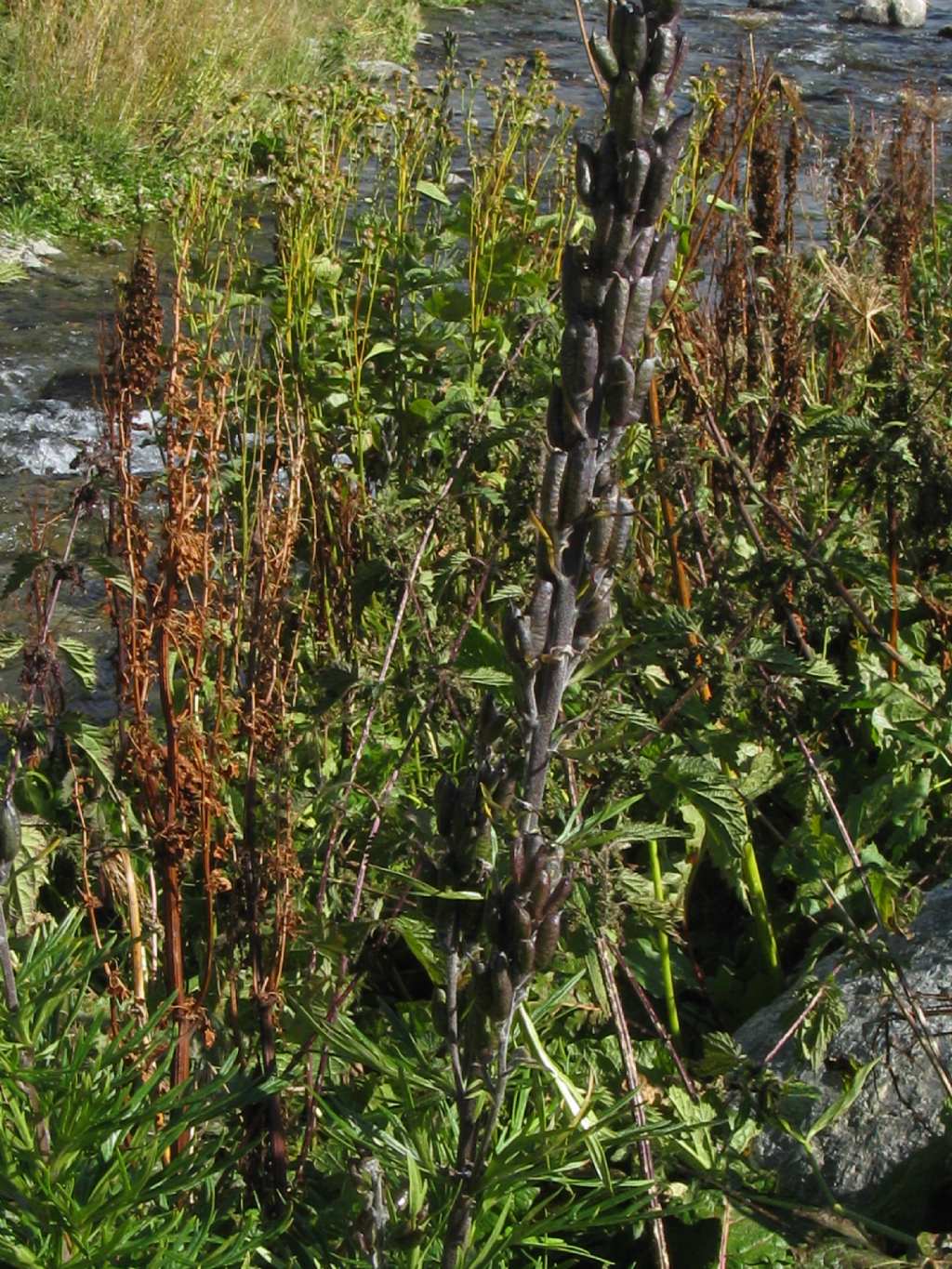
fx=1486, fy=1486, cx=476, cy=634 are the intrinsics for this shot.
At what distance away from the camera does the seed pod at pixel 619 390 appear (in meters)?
1.36

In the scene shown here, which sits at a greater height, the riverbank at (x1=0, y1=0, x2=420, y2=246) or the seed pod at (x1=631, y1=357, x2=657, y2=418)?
the seed pod at (x1=631, y1=357, x2=657, y2=418)

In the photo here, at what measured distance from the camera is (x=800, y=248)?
867cm

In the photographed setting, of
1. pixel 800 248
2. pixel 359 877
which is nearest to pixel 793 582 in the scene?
pixel 359 877

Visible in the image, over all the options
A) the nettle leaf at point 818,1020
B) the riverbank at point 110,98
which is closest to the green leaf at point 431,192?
the nettle leaf at point 818,1020

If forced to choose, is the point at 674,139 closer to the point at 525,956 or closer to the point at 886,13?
the point at 525,956

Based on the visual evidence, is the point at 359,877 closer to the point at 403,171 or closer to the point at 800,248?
the point at 403,171

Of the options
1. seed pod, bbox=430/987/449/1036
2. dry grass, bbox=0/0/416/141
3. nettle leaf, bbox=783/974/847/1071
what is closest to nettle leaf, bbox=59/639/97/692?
seed pod, bbox=430/987/449/1036

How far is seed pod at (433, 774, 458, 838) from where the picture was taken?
154 cm

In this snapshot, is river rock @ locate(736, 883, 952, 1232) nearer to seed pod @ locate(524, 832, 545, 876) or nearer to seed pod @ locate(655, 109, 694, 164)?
seed pod @ locate(524, 832, 545, 876)

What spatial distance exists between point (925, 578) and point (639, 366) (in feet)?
8.20

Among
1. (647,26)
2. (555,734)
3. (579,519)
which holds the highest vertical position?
(647,26)

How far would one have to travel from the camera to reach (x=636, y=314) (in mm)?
1365

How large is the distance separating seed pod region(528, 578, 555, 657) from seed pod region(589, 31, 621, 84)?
0.47 m

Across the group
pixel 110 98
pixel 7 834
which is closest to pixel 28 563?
pixel 7 834
